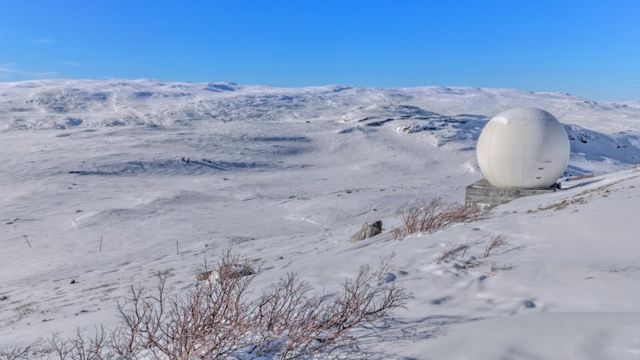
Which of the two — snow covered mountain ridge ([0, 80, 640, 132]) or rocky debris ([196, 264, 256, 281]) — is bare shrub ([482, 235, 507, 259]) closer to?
rocky debris ([196, 264, 256, 281])

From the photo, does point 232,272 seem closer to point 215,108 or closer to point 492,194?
point 492,194

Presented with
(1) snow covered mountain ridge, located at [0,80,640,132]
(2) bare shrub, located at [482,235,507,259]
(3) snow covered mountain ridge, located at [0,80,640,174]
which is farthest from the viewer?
(1) snow covered mountain ridge, located at [0,80,640,132]

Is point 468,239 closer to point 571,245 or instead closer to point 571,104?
point 571,245

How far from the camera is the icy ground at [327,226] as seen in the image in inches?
167

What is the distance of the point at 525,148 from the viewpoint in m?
14.6

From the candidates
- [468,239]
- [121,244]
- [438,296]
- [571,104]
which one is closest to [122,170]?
[121,244]

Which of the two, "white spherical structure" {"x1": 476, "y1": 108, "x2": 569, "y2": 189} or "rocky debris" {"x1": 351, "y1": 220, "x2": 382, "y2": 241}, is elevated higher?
"white spherical structure" {"x1": 476, "y1": 108, "x2": 569, "y2": 189}

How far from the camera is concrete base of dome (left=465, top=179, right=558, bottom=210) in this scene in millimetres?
15211

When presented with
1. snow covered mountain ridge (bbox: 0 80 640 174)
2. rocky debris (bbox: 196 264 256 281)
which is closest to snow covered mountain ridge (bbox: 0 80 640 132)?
snow covered mountain ridge (bbox: 0 80 640 174)

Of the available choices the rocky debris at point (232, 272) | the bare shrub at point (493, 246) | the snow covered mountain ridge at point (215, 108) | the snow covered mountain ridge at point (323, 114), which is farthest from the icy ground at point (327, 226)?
the snow covered mountain ridge at point (215, 108)

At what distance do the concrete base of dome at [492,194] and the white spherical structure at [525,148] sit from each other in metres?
0.23

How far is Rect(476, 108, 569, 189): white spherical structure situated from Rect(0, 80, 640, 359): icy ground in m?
1.21

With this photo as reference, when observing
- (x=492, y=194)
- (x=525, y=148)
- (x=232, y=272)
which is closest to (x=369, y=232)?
(x=492, y=194)

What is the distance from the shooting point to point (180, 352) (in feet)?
11.0
